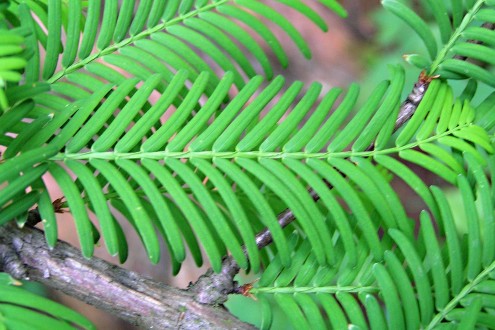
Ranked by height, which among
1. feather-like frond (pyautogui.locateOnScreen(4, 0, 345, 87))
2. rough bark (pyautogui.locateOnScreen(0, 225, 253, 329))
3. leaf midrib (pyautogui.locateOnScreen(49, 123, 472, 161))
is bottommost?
rough bark (pyautogui.locateOnScreen(0, 225, 253, 329))

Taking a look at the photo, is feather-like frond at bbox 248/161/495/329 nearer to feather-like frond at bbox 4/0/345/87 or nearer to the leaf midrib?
the leaf midrib

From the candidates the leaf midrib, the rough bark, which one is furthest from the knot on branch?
the leaf midrib

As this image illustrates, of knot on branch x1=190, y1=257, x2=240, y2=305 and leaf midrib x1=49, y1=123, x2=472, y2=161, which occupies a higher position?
leaf midrib x1=49, y1=123, x2=472, y2=161

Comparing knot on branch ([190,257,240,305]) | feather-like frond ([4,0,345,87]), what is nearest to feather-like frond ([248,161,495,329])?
knot on branch ([190,257,240,305])

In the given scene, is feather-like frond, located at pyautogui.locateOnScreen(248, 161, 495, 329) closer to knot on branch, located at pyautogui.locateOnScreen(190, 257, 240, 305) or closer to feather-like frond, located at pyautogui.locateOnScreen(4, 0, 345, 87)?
knot on branch, located at pyautogui.locateOnScreen(190, 257, 240, 305)

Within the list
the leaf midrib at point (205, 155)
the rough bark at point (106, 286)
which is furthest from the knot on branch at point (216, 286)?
the leaf midrib at point (205, 155)

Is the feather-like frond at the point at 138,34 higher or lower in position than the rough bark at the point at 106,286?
higher

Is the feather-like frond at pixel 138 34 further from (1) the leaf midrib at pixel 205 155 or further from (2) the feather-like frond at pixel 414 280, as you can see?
(2) the feather-like frond at pixel 414 280

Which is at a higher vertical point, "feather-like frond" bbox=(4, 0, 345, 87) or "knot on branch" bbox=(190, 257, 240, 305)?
"feather-like frond" bbox=(4, 0, 345, 87)
